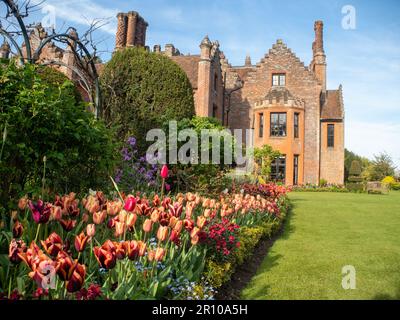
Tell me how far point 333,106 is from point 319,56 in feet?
15.4

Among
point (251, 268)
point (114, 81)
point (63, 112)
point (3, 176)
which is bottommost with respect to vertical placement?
point (251, 268)

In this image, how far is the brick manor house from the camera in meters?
27.5

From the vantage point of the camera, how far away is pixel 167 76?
11.4 metres

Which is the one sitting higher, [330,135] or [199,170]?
[330,135]

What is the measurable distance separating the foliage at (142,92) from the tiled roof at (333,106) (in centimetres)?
2047

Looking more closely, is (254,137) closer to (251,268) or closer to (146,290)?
(251,268)

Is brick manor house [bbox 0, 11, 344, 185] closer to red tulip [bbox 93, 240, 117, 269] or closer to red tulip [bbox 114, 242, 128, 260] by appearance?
red tulip [bbox 114, 242, 128, 260]

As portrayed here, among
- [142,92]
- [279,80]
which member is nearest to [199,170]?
[142,92]

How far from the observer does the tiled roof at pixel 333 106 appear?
28.6 meters

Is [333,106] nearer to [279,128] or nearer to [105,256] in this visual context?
[279,128]

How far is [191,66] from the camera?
2511 cm

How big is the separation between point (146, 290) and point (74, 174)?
302 centimetres
